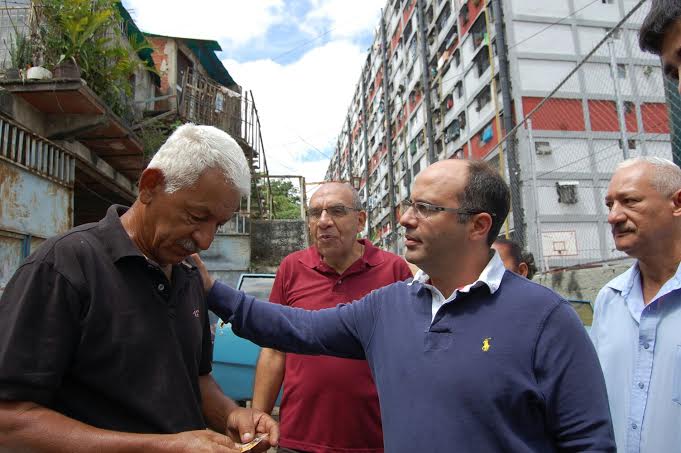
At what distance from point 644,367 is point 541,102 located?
6.41m

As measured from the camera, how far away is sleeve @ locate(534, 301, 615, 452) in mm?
1441

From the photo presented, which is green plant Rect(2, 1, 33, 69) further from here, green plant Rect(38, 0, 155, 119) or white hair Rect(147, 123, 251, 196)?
white hair Rect(147, 123, 251, 196)

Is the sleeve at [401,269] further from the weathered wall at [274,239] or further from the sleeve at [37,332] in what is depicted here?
the weathered wall at [274,239]

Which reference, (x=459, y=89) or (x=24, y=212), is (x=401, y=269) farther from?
(x=459, y=89)

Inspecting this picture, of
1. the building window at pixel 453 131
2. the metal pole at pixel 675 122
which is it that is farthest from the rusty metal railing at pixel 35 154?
the building window at pixel 453 131

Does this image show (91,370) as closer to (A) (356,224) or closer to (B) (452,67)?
(A) (356,224)

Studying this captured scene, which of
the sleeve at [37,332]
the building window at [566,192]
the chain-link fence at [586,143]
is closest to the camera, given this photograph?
the sleeve at [37,332]

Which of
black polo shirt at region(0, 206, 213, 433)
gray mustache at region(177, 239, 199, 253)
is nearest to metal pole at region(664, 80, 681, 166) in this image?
Result: gray mustache at region(177, 239, 199, 253)

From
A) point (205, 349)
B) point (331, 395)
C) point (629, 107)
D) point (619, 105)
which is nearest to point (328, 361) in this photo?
point (331, 395)

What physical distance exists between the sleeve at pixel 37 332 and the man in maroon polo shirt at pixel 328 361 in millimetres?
1349

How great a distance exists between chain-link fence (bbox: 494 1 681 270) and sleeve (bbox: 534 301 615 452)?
226 inches

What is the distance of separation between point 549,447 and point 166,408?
46.0 inches

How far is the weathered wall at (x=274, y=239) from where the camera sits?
13477mm

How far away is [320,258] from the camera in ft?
9.75
